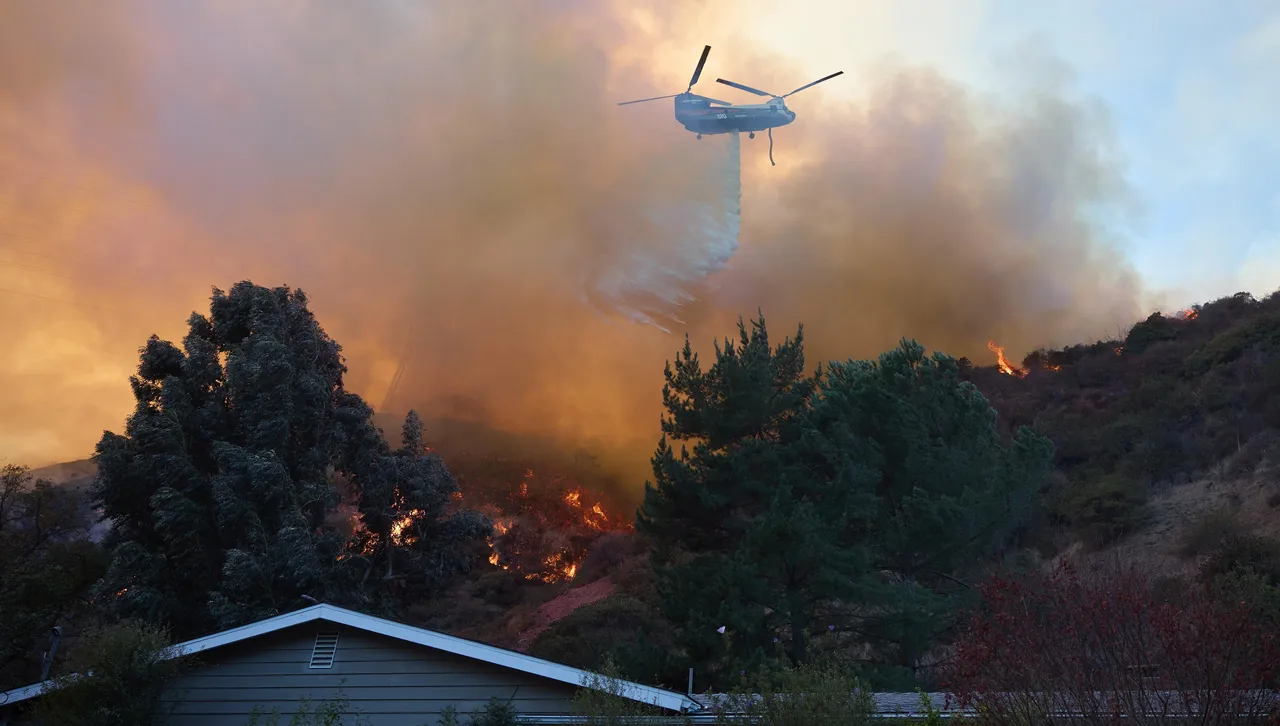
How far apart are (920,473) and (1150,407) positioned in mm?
31651

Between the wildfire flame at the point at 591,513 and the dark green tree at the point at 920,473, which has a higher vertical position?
the wildfire flame at the point at 591,513

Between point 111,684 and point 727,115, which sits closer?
point 111,684

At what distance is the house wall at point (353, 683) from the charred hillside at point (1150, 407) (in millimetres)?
32303

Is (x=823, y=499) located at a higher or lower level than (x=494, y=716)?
higher

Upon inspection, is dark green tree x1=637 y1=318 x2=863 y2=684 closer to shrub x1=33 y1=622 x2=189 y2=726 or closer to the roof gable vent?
the roof gable vent

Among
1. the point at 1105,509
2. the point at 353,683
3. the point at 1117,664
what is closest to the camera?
the point at 1117,664

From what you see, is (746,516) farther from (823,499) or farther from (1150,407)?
(1150,407)

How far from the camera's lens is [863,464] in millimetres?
26469

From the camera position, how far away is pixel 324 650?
16.4 metres

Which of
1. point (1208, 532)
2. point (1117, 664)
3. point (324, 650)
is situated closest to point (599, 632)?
point (324, 650)

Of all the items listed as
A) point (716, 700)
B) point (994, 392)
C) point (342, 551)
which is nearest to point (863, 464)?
point (716, 700)

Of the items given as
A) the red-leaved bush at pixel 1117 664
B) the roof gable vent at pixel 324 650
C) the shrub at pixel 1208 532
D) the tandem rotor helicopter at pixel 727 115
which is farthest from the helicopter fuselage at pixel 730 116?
the red-leaved bush at pixel 1117 664

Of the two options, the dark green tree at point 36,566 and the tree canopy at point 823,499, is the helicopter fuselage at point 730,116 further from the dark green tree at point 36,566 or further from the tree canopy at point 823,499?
the dark green tree at point 36,566

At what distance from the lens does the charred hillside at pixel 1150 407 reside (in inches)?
1618
